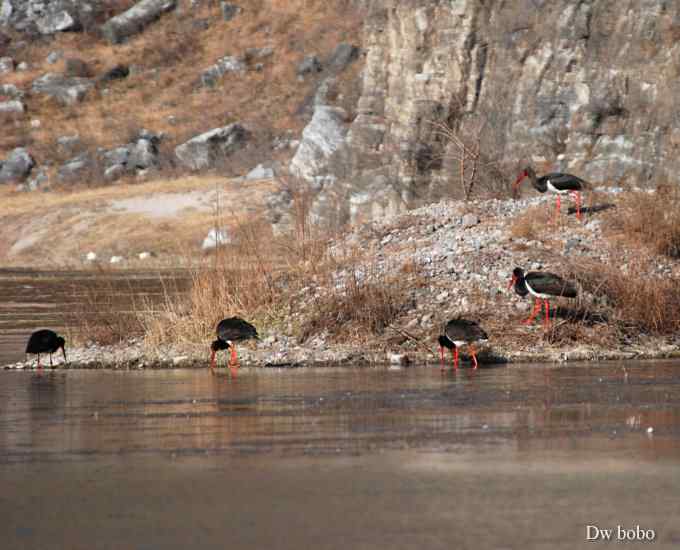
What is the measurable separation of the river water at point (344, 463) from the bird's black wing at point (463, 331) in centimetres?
85

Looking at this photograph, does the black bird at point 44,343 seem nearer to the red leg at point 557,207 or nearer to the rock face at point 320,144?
the red leg at point 557,207

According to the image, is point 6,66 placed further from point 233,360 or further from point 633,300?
point 633,300

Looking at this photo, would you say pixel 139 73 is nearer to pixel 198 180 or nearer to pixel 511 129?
pixel 198 180

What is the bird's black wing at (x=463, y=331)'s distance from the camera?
717 inches

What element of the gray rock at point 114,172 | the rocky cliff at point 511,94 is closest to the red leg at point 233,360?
the rocky cliff at point 511,94

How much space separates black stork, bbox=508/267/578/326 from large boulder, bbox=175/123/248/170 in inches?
2191

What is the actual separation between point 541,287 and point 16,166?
61.6m

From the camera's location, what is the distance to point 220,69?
287ft

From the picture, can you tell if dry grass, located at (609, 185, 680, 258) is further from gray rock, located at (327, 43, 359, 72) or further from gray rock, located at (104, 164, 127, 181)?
gray rock, located at (327, 43, 359, 72)

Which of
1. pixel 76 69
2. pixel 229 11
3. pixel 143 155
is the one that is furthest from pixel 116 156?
pixel 229 11

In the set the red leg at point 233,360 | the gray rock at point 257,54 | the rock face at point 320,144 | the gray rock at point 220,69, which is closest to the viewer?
the red leg at point 233,360

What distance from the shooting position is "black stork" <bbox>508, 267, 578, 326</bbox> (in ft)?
63.7

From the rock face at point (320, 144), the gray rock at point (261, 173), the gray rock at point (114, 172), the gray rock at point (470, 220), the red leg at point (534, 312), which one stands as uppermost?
the red leg at point (534, 312)

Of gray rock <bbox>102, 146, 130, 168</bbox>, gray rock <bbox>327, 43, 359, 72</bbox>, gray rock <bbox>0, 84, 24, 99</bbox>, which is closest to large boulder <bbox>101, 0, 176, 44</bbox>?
gray rock <bbox>0, 84, 24, 99</bbox>
